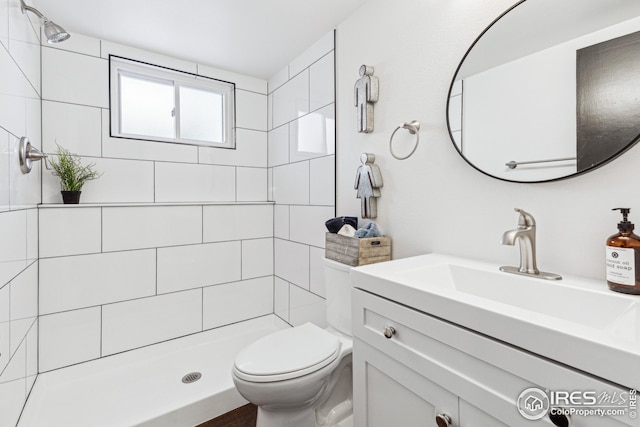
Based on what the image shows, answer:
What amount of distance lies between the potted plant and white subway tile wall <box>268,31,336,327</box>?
4.16 ft

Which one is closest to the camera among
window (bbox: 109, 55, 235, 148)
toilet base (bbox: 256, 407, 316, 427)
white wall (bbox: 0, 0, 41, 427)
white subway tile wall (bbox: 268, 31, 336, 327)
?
A: white wall (bbox: 0, 0, 41, 427)

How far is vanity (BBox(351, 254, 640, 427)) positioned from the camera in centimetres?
51

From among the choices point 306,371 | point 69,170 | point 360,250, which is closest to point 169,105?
point 69,170

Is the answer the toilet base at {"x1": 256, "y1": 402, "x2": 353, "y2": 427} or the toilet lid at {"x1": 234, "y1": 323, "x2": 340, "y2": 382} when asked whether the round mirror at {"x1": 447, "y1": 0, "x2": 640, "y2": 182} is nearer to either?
the toilet lid at {"x1": 234, "y1": 323, "x2": 340, "y2": 382}

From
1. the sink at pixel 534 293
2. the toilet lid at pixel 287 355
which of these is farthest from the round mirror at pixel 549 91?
the toilet lid at pixel 287 355

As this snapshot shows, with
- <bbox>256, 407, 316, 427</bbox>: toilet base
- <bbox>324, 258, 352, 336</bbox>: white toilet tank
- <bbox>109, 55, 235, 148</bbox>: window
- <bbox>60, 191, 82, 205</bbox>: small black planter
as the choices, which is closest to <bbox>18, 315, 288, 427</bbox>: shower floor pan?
<bbox>256, 407, 316, 427</bbox>: toilet base

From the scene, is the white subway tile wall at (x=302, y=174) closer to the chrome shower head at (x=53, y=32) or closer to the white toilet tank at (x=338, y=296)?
the white toilet tank at (x=338, y=296)

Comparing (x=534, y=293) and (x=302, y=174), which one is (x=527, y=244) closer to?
(x=534, y=293)

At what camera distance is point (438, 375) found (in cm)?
74

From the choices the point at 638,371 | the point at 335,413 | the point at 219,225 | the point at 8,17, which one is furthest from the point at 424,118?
the point at 8,17

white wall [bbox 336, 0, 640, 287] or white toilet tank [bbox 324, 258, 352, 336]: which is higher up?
white wall [bbox 336, 0, 640, 287]

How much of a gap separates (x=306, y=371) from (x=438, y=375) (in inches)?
24.6

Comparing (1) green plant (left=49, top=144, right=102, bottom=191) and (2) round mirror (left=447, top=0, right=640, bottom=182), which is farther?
(1) green plant (left=49, top=144, right=102, bottom=191)

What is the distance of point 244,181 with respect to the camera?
8.12ft
